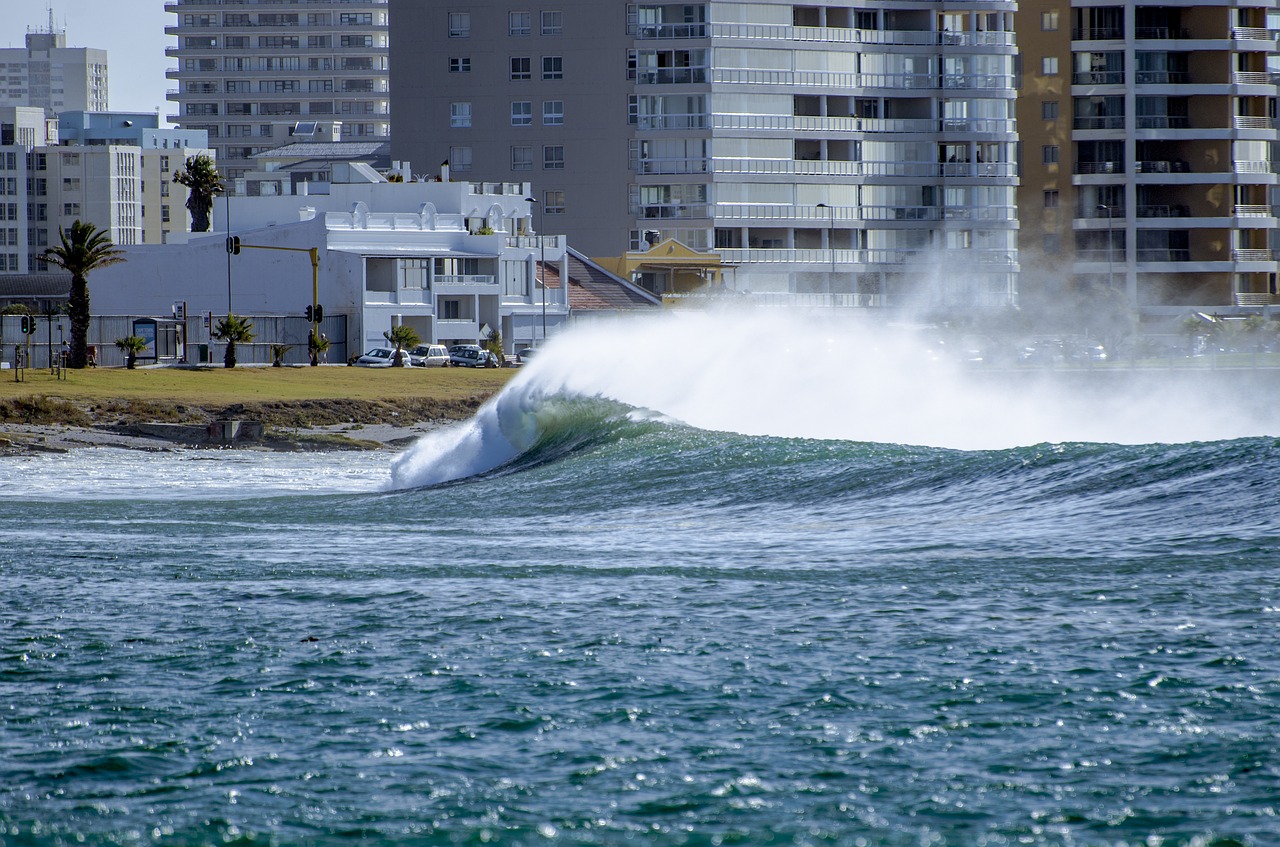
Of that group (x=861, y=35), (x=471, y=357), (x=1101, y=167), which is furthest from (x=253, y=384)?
(x=1101, y=167)

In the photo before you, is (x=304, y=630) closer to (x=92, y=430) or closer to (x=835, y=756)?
(x=835, y=756)

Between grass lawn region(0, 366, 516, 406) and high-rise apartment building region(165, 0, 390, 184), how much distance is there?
119169 mm

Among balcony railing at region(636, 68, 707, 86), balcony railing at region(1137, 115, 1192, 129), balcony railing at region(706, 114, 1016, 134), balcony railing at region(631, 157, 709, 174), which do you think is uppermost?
balcony railing at region(636, 68, 707, 86)

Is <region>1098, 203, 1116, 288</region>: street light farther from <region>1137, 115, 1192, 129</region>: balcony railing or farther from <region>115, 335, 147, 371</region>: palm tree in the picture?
<region>115, 335, 147, 371</region>: palm tree

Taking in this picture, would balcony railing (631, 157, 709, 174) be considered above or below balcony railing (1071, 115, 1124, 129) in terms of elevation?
below

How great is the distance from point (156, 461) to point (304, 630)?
2387 centimetres

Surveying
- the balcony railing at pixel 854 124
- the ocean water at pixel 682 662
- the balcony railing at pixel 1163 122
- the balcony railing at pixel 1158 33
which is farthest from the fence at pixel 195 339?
the balcony railing at pixel 1158 33

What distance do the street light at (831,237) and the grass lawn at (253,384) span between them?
99.5ft

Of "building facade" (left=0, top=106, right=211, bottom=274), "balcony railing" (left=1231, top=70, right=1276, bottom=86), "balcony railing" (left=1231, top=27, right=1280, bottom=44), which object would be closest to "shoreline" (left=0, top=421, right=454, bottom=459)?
"balcony railing" (left=1231, top=70, right=1276, bottom=86)

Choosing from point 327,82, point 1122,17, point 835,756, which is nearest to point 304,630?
point 835,756

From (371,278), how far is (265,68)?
105 metres

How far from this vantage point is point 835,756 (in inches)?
325

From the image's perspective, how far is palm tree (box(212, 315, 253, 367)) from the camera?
63344 millimetres

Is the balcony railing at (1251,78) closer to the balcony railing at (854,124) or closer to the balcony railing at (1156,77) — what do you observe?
the balcony railing at (1156,77)
